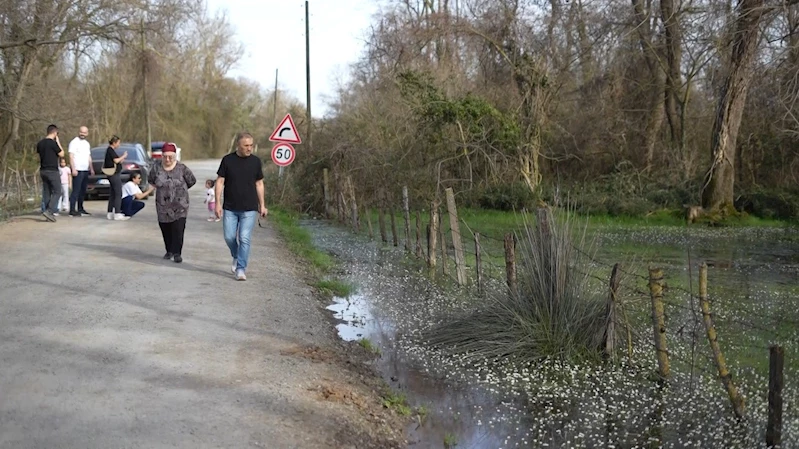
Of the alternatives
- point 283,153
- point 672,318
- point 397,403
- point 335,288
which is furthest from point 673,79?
point 397,403

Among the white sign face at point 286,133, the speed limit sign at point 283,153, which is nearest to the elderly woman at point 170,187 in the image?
the speed limit sign at point 283,153

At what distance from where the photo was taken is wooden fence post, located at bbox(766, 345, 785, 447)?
19.4 ft

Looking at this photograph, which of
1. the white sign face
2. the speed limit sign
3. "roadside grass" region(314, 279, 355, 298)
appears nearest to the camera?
"roadside grass" region(314, 279, 355, 298)

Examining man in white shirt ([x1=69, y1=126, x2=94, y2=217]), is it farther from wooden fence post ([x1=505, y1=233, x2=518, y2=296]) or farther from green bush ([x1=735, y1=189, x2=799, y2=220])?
green bush ([x1=735, y1=189, x2=799, y2=220])

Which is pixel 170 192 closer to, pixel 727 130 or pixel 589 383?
pixel 589 383

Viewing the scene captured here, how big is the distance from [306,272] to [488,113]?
13.7 metres

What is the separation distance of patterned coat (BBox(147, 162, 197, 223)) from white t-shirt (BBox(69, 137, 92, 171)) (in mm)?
6526

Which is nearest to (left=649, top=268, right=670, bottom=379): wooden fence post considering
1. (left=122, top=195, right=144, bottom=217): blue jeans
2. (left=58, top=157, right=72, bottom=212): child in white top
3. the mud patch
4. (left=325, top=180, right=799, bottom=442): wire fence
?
(left=325, top=180, right=799, bottom=442): wire fence

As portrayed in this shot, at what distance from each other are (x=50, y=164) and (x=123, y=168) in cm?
705

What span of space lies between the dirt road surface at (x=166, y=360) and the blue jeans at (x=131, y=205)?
313 cm

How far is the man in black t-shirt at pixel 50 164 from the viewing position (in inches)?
644

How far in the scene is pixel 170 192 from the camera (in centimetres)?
1193

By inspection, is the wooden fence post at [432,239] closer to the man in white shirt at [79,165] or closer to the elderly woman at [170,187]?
the elderly woman at [170,187]

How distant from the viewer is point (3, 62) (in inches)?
1097
